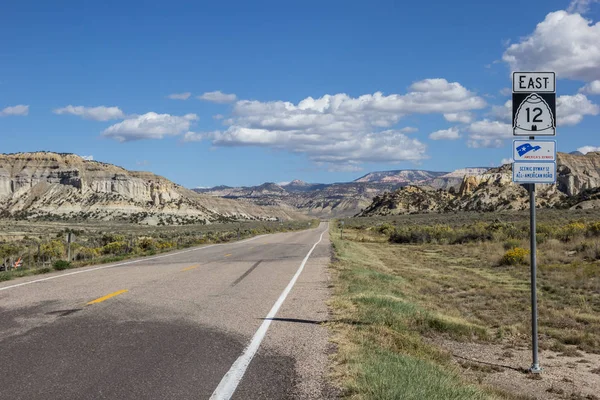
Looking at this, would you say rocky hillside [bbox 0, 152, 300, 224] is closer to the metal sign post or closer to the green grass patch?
the green grass patch

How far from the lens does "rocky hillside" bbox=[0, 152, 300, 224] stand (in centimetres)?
12525

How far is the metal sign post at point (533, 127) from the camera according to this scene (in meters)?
7.10

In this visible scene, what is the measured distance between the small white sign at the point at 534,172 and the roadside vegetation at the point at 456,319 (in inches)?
103

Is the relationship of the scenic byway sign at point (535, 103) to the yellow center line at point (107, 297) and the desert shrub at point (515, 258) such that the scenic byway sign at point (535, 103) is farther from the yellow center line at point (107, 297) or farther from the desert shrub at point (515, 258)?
the desert shrub at point (515, 258)

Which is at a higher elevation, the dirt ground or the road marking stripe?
the road marking stripe

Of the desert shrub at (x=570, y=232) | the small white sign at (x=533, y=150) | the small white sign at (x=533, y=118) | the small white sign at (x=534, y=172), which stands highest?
the small white sign at (x=533, y=118)

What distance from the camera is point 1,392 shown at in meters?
5.05

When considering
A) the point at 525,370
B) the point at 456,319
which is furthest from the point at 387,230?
the point at 525,370

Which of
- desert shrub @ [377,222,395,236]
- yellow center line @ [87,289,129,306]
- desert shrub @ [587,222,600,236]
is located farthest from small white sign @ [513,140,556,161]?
desert shrub @ [377,222,395,236]

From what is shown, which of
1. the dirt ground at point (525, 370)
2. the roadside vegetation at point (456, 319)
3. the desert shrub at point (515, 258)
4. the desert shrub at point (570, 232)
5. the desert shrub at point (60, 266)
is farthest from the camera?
the desert shrub at point (570, 232)

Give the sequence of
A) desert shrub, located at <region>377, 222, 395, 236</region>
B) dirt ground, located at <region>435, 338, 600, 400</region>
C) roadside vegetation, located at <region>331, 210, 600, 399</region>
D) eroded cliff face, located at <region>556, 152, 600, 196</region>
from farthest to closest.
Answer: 1. eroded cliff face, located at <region>556, 152, 600, 196</region>
2. desert shrub, located at <region>377, 222, 395, 236</region>
3. dirt ground, located at <region>435, 338, 600, 400</region>
4. roadside vegetation, located at <region>331, 210, 600, 399</region>

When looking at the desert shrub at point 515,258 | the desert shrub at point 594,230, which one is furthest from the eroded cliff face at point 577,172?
the desert shrub at point 515,258

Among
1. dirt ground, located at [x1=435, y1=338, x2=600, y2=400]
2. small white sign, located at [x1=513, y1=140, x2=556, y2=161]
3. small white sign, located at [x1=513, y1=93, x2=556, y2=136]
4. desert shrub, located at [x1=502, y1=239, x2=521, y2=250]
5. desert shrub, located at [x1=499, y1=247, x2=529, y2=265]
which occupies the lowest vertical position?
dirt ground, located at [x1=435, y1=338, x2=600, y2=400]

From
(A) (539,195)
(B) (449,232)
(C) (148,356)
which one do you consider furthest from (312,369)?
(A) (539,195)
